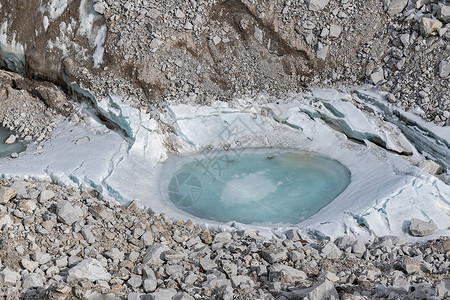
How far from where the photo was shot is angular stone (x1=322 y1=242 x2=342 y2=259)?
24.4ft

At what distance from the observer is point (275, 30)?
1088 centimetres

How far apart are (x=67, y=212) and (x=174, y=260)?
173cm

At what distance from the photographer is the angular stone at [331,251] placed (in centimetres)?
743

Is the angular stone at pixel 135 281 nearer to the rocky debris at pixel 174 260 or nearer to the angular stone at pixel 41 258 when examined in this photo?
the rocky debris at pixel 174 260

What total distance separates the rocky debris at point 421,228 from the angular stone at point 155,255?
363 centimetres

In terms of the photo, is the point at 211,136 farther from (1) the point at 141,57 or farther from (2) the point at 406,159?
(2) the point at 406,159

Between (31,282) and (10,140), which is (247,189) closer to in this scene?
(31,282)

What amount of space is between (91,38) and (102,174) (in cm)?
305

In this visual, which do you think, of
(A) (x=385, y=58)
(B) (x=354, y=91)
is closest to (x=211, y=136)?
(B) (x=354, y=91)

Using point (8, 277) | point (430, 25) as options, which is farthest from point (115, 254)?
point (430, 25)

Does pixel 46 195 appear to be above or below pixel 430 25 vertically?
below

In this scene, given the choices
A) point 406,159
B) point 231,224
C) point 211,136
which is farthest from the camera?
point 211,136

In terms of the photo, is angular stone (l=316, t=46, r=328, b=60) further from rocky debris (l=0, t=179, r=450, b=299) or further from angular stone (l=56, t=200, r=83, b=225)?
angular stone (l=56, t=200, r=83, b=225)

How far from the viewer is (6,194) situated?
25.6 feet
